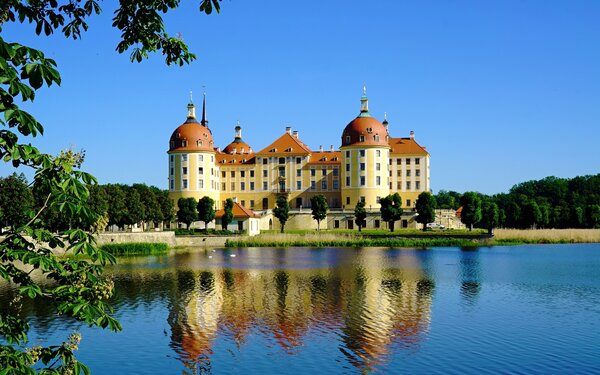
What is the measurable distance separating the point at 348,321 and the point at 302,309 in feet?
8.02

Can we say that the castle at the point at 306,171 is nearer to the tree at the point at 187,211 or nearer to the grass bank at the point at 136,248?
the tree at the point at 187,211

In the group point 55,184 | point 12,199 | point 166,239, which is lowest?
point 166,239

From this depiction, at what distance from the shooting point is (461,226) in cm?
8125

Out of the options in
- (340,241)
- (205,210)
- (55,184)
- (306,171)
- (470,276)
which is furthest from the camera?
(306,171)

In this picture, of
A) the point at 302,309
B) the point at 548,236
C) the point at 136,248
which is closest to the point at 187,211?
the point at 136,248

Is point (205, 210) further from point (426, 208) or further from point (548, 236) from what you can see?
point (548, 236)

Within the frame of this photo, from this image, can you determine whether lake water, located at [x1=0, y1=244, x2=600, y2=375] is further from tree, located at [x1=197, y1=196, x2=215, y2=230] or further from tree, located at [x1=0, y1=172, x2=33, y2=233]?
tree, located at [x1=197, y1=196, x2=215, y2=230]

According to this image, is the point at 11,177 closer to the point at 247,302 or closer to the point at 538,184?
the point at 247,302

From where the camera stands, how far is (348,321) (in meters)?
19.1

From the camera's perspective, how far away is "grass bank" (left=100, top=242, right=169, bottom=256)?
149 feet

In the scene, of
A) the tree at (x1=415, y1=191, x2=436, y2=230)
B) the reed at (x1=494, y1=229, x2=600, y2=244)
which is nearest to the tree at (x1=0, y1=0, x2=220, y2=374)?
the reed at (x1=494, y1=229, x2=600, y2=244)

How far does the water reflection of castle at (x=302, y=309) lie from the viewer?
52.9 ft

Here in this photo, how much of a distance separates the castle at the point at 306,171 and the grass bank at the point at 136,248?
1021 inches

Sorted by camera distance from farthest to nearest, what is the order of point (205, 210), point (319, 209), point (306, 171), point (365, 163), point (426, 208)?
point (306, 171), point (365, 163), point (319, 209), point (426, 208), point (205, 210)
